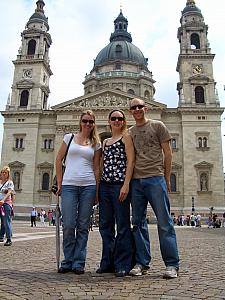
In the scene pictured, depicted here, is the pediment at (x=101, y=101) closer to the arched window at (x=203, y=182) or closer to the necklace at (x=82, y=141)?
the arched window at (x=203, y=182)

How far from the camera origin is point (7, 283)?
152 inches

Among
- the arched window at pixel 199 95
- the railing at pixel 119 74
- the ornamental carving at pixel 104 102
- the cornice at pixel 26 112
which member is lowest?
the cornice at pixel 26 112

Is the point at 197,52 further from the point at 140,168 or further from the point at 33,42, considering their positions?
the point at 140,168

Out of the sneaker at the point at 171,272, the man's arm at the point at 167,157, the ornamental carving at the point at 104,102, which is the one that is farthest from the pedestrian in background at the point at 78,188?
the ornamental carving at the point at 104,102

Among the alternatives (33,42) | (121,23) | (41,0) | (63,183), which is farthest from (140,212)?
(121,23)

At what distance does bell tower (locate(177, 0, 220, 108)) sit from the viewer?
43281mm

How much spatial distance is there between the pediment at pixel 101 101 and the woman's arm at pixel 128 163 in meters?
38.6

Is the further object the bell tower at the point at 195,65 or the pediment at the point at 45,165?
the bell tower at the point at 195,65

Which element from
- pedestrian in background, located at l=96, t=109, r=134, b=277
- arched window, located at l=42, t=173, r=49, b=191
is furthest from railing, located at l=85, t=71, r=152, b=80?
pedestrian in background, located at l=96, t=109, r=134, b=277

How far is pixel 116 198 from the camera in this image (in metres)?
4.89

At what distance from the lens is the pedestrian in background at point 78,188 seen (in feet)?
16.1

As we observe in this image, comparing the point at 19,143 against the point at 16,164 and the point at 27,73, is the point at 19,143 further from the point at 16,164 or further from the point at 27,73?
the point at 27,73

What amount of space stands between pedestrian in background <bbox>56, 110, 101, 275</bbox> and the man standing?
63cm

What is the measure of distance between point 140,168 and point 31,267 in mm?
2150
